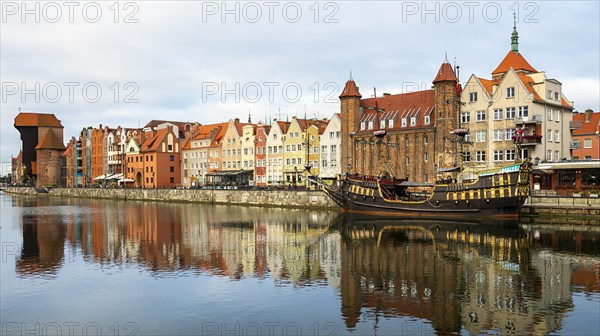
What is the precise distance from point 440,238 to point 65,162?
13978 centimetres

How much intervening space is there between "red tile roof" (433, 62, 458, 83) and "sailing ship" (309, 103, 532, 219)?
13.9 m

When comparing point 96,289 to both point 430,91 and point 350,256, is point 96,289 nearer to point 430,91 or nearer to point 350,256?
point 350,256

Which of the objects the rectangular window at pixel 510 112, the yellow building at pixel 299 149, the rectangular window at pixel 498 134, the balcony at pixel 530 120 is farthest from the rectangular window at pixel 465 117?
the yellow building at pixel 299 149

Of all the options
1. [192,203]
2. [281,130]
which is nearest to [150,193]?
[192,203]

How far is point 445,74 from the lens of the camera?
6812 centimetres

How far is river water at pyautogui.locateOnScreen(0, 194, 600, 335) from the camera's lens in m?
18.5

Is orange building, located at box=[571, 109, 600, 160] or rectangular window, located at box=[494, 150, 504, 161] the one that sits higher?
orange building, located at box=[571, 109, 600, 160]

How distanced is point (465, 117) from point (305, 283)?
50.0 metres

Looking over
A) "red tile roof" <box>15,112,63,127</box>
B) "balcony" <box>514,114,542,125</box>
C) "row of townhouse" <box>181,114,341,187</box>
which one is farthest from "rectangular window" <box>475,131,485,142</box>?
Answer: "red tile roof" <box>15,112,63,127</box>

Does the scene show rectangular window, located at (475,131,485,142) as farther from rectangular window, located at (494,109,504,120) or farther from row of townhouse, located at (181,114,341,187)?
row of townhouse, located at (181,114,341,187)

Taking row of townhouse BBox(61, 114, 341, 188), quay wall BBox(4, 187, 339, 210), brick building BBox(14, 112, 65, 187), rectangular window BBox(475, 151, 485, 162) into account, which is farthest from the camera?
brick building BBox(14, 112, 65, 187)

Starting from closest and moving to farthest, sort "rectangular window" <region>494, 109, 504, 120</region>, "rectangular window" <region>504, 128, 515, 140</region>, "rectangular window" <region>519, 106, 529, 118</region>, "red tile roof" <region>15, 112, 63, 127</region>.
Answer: "rectangular window" <region>519, 106, 529, 118</region> → "rectangular window" <region>504, 128, 515, 140</region> → "rectangular window" <region>494, 109, 504, 120</region> → "red tile roof" <region>15, 112, 63, 127</region>

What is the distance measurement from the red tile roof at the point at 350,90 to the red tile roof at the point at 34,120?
11316 cm

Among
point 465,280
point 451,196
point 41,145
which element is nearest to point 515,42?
point 451,196
